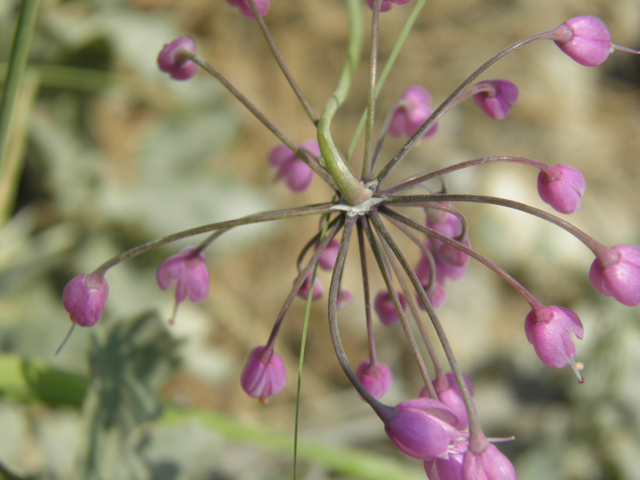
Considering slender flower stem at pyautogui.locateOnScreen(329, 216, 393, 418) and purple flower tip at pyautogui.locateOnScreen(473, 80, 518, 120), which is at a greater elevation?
purple flower tip at pyautogui.locateOnScreen(473, 80, 518, 120)

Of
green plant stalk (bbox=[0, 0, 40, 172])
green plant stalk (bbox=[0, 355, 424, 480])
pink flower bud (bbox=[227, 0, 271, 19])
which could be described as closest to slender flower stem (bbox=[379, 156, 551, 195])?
pink flower bud (bbox=[227, 0, 271, 19])

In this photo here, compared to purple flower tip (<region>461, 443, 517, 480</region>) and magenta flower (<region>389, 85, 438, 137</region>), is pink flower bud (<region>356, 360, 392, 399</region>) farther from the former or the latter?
magenta flower (<region>389, 85, 438, 137</region>)

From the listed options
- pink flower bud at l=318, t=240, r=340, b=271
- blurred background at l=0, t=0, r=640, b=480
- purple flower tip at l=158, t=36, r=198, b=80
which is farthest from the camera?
blurred background at l=0, t=0, r=640, b=480

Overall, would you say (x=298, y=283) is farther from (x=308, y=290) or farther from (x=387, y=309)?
(x=387, y=309)

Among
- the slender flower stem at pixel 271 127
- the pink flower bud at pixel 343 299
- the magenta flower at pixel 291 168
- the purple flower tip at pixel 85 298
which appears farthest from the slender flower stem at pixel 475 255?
the purple flower tip at pixel 85 298

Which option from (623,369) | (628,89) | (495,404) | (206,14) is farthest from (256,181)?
(628,89)

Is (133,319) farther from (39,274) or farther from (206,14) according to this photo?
(206,14)
